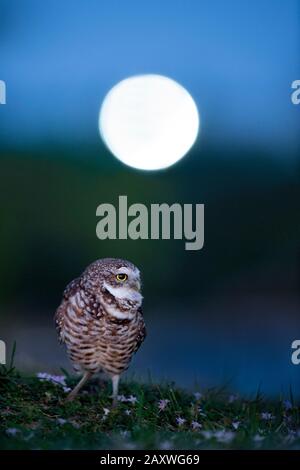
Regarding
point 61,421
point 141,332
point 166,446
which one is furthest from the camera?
point 141,332

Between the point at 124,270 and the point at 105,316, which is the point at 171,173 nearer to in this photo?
the point at 124,270

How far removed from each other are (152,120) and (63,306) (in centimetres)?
79

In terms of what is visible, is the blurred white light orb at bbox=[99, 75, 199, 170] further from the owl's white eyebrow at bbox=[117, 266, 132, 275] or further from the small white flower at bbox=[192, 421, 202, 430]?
the small white flower at bbox=[192, 421, 202, 430]

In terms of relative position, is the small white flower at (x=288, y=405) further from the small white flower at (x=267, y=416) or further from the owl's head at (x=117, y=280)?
the owl's head at (x=117, y=280)

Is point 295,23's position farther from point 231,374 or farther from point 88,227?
point 231,374

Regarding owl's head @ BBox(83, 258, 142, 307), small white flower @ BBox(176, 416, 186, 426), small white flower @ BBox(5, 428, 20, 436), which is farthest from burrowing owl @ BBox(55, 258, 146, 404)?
small white flower @ BBox(5, 428, 20, 436)

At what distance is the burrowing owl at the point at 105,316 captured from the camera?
2760mm

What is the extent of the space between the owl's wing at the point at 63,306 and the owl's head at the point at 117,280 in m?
0.08

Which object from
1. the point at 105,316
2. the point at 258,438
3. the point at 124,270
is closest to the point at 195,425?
the point at 258,438

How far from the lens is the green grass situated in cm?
254

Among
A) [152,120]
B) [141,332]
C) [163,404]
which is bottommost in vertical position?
[163,404]

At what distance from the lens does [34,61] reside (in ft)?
9.34

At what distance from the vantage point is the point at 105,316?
108 inches

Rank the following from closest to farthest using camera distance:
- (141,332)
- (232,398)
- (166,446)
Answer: (166,446) < (141,332) < (232,398)
